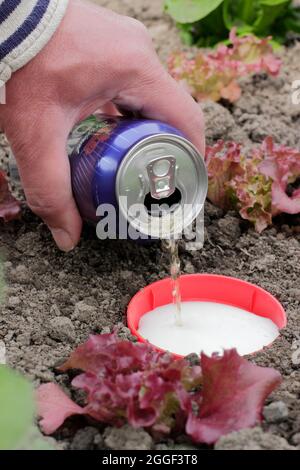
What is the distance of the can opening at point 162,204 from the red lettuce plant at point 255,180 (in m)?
0.50

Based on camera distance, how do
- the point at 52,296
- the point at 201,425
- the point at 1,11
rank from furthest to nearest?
the point at 52,296
the point at 1,11
the point at 201,425

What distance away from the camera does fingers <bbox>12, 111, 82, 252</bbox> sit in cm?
228

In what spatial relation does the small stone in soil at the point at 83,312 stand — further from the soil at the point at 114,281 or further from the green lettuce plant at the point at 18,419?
the green lettuce plant at the point at 18,419

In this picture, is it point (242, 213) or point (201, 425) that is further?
point (242, 213)

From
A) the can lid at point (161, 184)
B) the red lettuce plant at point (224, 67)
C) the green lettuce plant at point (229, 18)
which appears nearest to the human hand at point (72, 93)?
the can lid at point (161, 184)

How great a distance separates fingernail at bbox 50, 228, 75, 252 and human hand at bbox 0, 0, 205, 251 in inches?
1.7

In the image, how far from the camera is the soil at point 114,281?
200 cm

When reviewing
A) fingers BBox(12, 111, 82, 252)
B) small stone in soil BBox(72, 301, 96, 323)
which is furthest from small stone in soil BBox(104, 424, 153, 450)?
fingers BBox(12, 111, 82, 252)

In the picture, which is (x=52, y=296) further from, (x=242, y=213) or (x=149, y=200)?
(x=242, y=213)

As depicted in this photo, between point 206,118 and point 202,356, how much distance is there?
1.49 metres

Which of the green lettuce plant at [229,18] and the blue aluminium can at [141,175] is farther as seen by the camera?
the green lettuce plant at [229,18]

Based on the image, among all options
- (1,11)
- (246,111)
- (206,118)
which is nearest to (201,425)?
(1,11)

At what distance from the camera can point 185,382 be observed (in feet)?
6.35

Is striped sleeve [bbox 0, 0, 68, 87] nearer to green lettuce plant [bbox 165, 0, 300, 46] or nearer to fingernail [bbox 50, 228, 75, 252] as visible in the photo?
fingernail [bbox 50, 228, 75, 252]
